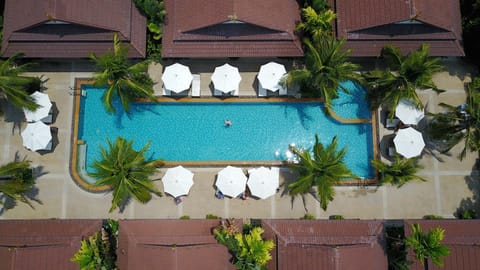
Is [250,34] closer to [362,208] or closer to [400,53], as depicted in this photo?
[400,53]

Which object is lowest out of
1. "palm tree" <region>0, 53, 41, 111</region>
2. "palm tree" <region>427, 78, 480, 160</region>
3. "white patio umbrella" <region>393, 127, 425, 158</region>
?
"white patio umbrella" <region>393, 127, 425, 158</region>

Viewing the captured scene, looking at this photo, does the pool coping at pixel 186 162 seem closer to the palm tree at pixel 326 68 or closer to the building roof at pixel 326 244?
the palm tree at pixel 326 68

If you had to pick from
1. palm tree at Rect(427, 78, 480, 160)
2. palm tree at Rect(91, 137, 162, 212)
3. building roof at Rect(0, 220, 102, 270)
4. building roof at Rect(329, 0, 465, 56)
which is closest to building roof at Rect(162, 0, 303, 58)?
building roof at Rect(329, 0, 465, 56)

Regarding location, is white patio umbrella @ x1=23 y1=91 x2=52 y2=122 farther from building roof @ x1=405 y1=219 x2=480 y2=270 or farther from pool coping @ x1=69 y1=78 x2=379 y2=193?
building roof @ x1=405 y1=219 x2=480 y2=270

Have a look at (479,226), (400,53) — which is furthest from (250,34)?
(479,226)

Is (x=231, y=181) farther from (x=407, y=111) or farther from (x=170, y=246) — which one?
(x=407, y=111)

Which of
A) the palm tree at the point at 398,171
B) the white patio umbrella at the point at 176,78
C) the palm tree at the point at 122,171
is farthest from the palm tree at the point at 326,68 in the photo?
the palm tree at the point at 122,171
